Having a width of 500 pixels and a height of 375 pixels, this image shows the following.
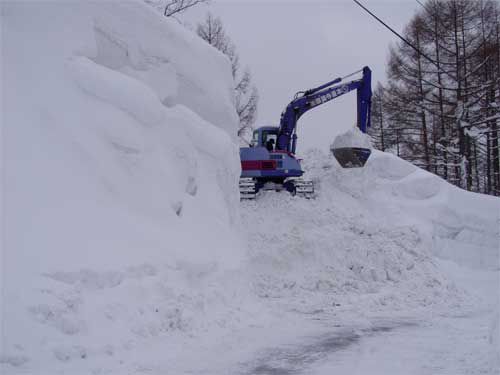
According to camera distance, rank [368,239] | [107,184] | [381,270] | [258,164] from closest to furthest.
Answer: [107,184] → [381,270] → [368,239] → [258,164]

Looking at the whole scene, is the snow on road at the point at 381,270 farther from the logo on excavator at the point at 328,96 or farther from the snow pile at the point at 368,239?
the logo on excavator at the point at 328,96

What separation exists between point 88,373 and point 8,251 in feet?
5.59

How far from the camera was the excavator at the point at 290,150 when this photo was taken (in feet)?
55.3

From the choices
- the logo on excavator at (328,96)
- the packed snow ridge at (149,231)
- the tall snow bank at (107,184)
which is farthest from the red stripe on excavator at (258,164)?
the tall snow bank at (107,184)

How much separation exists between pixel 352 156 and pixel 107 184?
1137 cm

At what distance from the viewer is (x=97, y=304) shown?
6.02m

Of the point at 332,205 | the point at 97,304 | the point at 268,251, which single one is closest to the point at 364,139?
the point at 332,205

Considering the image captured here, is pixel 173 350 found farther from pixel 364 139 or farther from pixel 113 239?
pixel 364 139

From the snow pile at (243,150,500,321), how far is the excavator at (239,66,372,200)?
0.57 meters

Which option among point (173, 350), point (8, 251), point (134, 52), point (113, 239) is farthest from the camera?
point (134, 52)

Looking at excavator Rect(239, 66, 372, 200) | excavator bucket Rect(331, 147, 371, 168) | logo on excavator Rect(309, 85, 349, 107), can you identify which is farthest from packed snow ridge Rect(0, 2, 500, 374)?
logo on excavator Rect(309, 85, 349, 107)

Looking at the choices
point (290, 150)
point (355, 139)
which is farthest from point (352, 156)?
point (290, 150)

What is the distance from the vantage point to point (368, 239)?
45.5ft

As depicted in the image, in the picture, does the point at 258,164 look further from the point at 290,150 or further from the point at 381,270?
the point at 381,270
